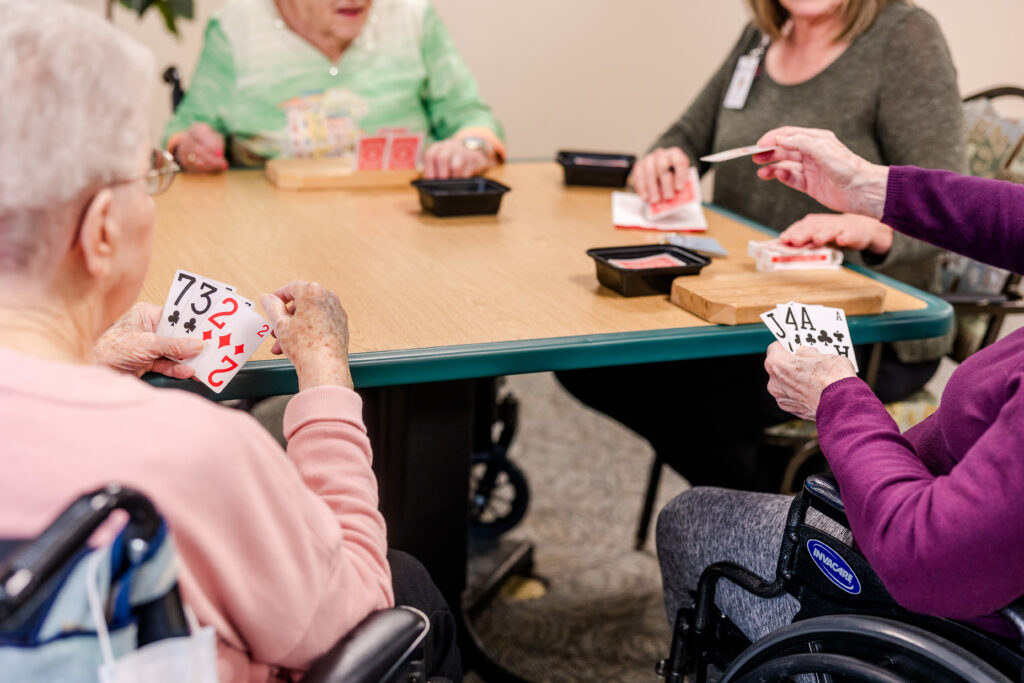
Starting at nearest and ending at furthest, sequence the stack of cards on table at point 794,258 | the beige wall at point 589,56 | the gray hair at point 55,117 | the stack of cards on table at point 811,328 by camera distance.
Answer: the gray hair at point 55,117
the stack of cards on table at point 811,328
the stack of cards on table at point 794,258
the beige wall at point 589,56

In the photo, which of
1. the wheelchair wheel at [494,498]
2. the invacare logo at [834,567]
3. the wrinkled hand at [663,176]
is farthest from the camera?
the wheelchair wheel at [494,498]

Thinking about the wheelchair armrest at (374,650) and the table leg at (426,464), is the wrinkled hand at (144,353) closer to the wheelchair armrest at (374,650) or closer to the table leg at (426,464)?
the table leg at (426,464)

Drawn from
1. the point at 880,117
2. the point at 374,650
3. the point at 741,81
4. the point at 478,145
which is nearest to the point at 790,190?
the point at 880,117

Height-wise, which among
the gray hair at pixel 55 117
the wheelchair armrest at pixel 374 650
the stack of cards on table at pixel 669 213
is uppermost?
the gray hair at pixel 55 117

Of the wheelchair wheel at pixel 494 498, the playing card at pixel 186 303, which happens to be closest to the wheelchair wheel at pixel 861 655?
the playing card at pixel 186 303

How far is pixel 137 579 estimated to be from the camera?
0.59 metres

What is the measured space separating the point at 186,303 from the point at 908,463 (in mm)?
864

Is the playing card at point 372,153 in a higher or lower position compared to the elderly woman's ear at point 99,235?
lower

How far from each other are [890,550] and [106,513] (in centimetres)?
68

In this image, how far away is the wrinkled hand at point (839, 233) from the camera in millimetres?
1606

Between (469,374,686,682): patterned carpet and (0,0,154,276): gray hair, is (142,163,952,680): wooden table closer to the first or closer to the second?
(469,374,686,682): patterned carpet

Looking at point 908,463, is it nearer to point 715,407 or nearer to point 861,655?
point 861,655

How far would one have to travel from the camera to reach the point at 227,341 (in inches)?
42.6

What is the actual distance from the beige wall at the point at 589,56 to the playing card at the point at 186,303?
8.81 feet
